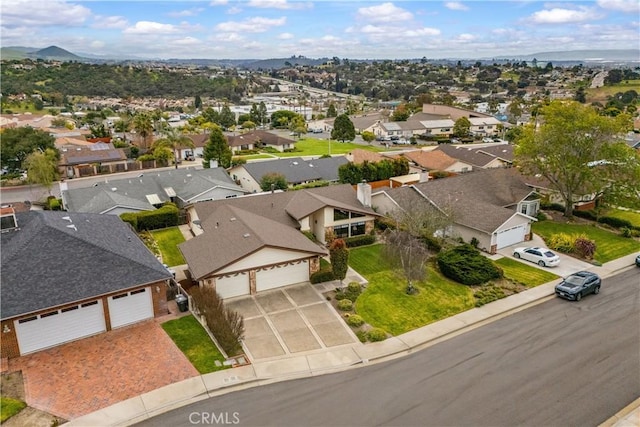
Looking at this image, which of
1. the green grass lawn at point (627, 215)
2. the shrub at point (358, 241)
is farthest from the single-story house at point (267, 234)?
the green grass lawn at point (627, 215)

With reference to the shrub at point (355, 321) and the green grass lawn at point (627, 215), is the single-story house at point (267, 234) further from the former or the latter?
the green grass lawn at point (627, 215)

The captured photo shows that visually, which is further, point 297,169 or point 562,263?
point 297,169

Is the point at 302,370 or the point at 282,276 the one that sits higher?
the point at 282,276

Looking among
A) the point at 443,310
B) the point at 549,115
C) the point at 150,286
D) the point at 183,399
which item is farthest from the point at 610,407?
the point at 549,115

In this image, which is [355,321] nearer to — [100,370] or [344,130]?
[100,370]

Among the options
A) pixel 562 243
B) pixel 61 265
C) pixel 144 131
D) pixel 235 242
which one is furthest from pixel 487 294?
pixel 144 131

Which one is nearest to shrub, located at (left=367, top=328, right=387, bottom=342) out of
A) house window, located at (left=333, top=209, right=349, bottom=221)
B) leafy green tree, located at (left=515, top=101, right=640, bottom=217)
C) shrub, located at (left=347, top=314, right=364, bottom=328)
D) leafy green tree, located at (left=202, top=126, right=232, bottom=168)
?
shrub, located at (left=347, top=314, right=364, bottom=328)

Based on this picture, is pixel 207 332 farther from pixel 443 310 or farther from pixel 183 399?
pixel 443 310
